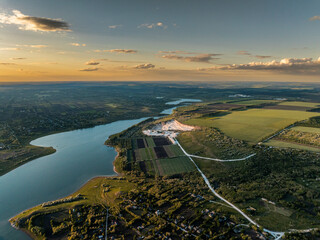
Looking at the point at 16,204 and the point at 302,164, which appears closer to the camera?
the point at 16,204

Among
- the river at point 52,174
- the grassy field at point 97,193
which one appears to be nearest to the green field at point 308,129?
the grassy field at point 97,193

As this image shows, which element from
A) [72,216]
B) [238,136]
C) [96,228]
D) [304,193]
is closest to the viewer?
[96,228]

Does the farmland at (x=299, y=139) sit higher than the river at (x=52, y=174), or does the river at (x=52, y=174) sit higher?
the farmland at (x=299, y=139)

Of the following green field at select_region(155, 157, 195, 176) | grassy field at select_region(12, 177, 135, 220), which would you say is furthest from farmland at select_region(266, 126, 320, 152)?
grassy field at select_region(12, 177, 135, 220)

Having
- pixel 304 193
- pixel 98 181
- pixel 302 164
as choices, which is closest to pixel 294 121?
pixel 302 164

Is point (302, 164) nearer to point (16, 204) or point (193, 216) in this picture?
point (193, 216)

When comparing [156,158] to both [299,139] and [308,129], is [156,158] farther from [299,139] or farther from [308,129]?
[308,129]

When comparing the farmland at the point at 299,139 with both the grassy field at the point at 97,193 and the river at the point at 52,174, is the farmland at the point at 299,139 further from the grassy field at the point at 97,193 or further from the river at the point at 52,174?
the river at the point at 52,174

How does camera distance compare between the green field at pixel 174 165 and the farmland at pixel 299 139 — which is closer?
the green field at pixel 174 165

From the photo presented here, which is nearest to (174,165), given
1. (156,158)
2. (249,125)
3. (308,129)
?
(156,158)
